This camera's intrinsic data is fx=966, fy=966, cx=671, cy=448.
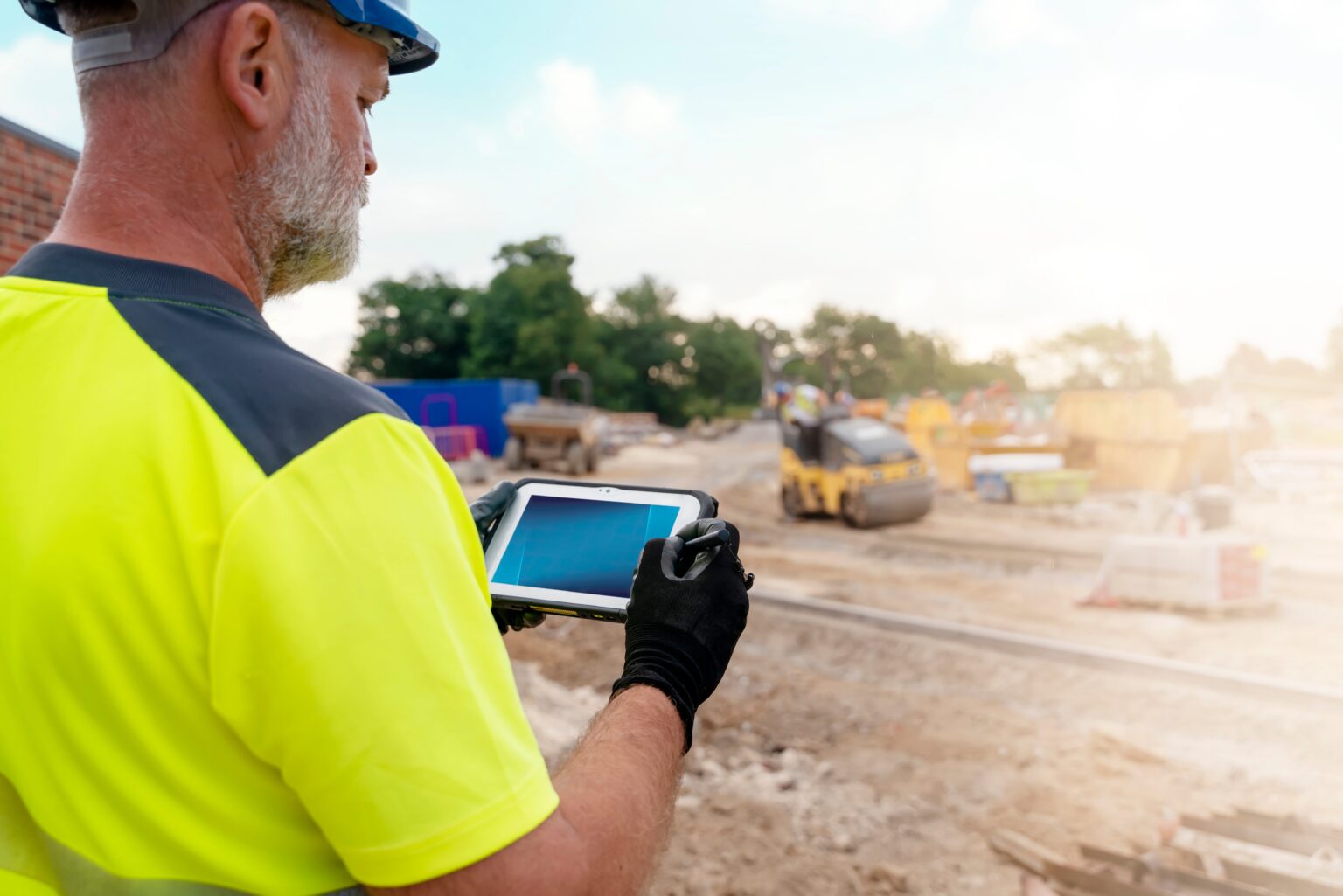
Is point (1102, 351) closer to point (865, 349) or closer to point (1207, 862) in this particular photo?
point (865, 349)

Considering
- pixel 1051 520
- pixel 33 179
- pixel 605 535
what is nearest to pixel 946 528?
pixel 1051 520

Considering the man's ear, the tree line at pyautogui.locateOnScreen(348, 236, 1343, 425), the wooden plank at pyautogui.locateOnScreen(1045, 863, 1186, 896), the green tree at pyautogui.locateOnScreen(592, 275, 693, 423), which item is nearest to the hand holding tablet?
the man's ear

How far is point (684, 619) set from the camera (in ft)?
4.57

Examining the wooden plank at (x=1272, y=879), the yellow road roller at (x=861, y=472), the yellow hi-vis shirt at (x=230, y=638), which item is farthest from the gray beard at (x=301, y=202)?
the yellow road roller at (x=861, y=472)

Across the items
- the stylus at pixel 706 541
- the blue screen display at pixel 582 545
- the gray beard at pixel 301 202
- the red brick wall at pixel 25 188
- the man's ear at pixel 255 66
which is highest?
the red brick wall at pixel 25 188

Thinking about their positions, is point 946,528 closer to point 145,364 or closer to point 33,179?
point 33,179

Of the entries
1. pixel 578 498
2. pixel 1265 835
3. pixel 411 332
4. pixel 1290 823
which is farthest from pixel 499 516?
pixel 411 332

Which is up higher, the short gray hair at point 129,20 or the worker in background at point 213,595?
the short gray hair at point 129,20

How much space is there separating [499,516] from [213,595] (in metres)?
0.95

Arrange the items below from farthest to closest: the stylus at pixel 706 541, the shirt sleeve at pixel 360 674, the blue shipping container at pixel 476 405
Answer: the blue shipping container at pixel 476 405, the stylus at pixel 706 541, the shirt sleeve at pixel 360 674

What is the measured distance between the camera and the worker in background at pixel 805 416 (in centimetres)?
1428

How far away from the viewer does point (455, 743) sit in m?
0.94

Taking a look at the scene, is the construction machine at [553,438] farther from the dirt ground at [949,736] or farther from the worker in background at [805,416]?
the dirt ground at [949,736]

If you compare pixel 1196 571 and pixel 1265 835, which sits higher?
pixel 1196 571
